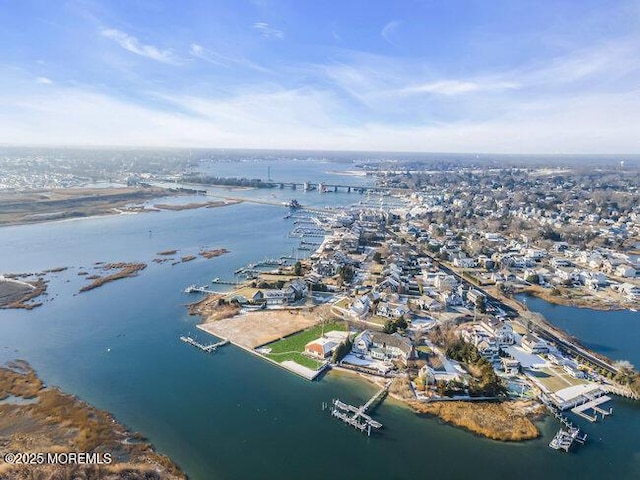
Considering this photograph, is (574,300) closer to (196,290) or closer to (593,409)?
(593,409)

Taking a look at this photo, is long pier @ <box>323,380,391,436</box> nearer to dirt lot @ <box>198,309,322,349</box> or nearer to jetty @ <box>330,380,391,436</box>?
jetty @ <box>330,380,391,436</box>

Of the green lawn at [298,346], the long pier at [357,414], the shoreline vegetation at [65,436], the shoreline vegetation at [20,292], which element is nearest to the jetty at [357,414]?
the long pier at [357,414]

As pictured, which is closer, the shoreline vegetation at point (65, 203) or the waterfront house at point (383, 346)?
the waterfront house at point (383, 346)

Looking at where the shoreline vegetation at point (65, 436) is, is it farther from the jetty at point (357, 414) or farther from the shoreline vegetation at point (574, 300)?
the shoreline vegetation at point (574, 300)

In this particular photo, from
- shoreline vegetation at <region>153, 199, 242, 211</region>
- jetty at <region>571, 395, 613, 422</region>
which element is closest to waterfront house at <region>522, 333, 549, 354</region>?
jetty at <region>571, 395, 613, 422</region>

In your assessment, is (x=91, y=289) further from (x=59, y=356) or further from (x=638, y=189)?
(x=638, y=189)

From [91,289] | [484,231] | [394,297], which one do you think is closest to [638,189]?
[484,231]

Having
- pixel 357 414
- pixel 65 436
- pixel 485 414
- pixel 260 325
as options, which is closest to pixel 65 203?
pixel 260 325
